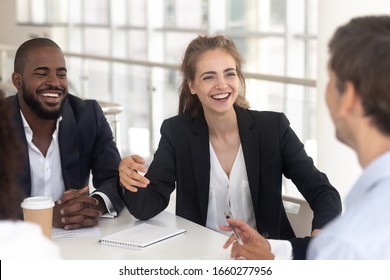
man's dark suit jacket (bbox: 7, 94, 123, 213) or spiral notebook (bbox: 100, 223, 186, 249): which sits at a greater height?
man's dark suit jacket (bbox: 7, 94, 123, 213)

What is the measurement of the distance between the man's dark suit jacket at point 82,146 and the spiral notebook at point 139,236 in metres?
0.35

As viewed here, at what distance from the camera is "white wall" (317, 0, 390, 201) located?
8.50ft

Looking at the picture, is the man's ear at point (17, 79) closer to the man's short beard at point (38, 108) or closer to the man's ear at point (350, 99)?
the man's short beard at point (38, 108)

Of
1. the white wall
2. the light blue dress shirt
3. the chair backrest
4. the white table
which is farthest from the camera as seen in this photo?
the white wall

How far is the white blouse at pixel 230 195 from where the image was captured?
204 cm

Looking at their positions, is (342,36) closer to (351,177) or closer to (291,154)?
(291,154)

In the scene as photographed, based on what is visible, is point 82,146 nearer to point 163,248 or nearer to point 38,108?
point 38,108

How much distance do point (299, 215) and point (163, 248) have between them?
548 mm

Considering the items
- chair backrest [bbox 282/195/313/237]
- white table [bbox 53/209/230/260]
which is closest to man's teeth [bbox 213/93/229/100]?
chair backrest [bbox 282/195/313/237]

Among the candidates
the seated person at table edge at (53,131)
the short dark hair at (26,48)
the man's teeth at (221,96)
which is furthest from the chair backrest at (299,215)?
the short dark hair at (26,48)

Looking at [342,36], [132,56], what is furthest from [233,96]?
[132,56]

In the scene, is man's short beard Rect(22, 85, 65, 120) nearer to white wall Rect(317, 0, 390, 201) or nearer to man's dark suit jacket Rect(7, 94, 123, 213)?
man's dark suit jacket Rect(7, 94, 123, 213)

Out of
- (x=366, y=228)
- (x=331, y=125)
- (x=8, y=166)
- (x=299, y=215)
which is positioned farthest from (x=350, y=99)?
(x=331, y=125)

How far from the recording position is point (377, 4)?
248cm
